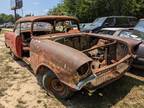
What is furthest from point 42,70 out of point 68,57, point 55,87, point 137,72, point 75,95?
point 137,72

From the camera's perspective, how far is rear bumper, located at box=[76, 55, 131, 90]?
417 cm

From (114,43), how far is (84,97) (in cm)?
156

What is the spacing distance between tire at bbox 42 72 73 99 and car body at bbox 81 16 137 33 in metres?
8.10

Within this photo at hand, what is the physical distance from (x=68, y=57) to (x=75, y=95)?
1093 millimetres

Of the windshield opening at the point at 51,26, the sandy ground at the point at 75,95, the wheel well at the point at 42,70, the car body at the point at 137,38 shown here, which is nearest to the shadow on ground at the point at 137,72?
the sandy ground at the point at 75,95

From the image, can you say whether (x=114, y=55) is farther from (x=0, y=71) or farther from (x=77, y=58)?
(x=0, y=71)

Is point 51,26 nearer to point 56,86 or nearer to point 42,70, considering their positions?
point 42,70

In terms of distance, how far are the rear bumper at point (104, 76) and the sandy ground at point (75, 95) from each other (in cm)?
43

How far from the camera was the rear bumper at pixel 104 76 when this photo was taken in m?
4.17

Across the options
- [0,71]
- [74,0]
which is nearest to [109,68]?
[0,71]

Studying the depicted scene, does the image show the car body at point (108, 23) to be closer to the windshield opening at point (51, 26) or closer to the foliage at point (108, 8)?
the windshield opening at point (51, 26)

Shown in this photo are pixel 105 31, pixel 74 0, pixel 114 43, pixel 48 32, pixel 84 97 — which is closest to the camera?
pixel 84 97

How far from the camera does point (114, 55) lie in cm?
590

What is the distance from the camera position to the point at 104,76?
15.4ft
